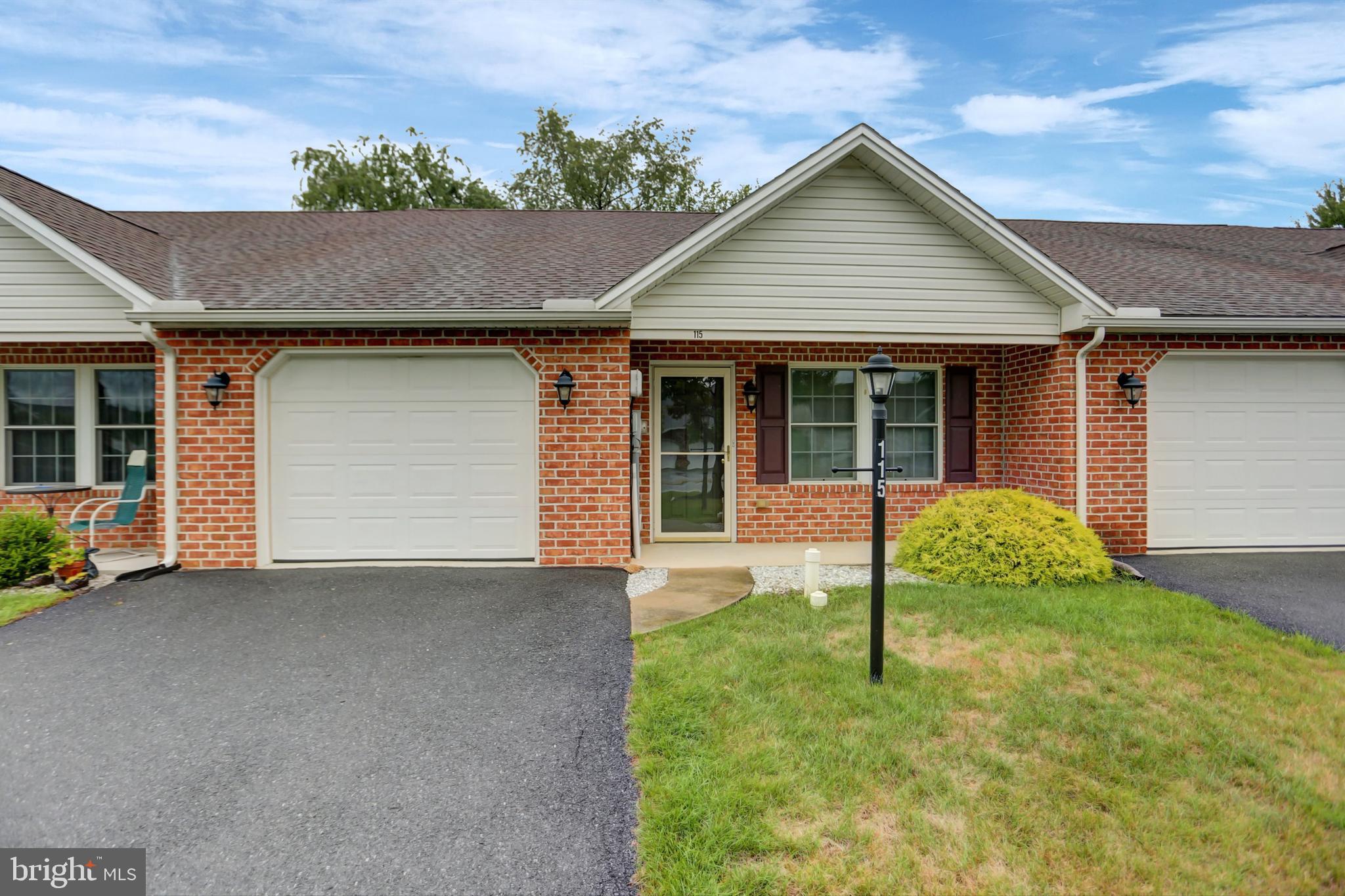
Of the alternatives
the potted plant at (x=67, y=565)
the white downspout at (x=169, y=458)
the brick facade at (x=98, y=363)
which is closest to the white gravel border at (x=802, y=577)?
the white downspout at (x=169, y=458)

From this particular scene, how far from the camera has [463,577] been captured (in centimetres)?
636

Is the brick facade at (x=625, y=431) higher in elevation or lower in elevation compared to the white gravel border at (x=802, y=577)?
higher

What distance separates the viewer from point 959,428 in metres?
8.62

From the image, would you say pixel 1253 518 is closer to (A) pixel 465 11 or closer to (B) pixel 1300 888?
(B) pixel 1300 888

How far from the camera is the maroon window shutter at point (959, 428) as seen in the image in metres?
8.61

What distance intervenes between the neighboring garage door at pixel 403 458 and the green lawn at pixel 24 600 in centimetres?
176

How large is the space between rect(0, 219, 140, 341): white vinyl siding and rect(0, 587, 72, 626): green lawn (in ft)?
9.01

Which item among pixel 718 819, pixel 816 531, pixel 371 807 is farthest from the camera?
pixel 816 531

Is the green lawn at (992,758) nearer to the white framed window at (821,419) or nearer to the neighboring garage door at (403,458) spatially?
the neighboring garage door at (403,458)


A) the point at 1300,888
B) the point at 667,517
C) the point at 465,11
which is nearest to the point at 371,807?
the point at 1300,888

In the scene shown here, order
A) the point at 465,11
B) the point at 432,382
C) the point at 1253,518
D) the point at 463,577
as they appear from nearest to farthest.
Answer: the point at 463,577 → the point at 432,382 → the point at 1253,518 → the point at 465,11

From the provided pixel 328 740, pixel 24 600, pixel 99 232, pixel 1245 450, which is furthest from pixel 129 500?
pixel 1245 450

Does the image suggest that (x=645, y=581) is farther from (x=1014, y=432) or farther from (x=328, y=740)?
(x=1014, y=432)

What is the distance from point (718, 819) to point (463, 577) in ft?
14.6
